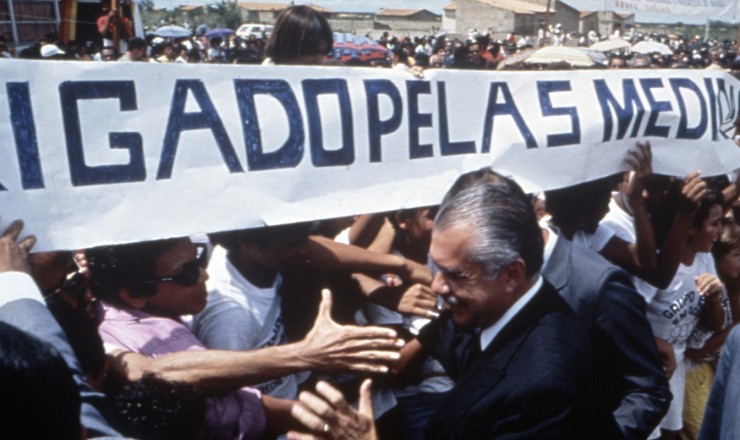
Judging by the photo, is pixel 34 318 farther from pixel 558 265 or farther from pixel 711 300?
pixel 711 300

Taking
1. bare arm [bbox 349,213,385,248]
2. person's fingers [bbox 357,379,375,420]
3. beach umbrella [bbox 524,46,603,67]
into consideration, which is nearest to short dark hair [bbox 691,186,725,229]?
bare arm [bbox 349,213,385,248]

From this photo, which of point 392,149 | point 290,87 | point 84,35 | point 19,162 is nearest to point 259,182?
point 290,87

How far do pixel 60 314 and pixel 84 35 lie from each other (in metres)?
12.4

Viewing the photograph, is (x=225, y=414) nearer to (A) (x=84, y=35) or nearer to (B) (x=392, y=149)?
(B) (x=392, y=149)

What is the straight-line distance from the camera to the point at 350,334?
77.0 inches

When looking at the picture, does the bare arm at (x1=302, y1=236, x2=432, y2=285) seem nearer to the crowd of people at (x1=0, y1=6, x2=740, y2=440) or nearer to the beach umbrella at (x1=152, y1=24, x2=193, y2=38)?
the crowd of people at (x1=0, y1=6, x2=740, y2=440)

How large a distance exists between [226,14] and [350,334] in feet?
212

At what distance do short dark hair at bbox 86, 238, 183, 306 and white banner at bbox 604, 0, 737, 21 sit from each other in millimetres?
10793

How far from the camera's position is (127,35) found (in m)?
9.31

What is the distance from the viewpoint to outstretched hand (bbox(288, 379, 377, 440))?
1671mm

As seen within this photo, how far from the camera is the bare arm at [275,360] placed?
188 centimetres

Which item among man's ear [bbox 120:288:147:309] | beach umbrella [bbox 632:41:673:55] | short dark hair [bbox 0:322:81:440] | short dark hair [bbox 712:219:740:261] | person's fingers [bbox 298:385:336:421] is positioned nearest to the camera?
short dark hair [bbox 0:322:81:440]

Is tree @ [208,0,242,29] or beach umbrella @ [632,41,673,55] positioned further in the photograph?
tree @ [208,0,242,29]

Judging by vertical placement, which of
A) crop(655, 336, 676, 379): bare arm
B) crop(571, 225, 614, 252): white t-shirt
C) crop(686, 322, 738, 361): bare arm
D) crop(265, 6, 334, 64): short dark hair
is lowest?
crop(686, 322, 738, 361): bare arm
